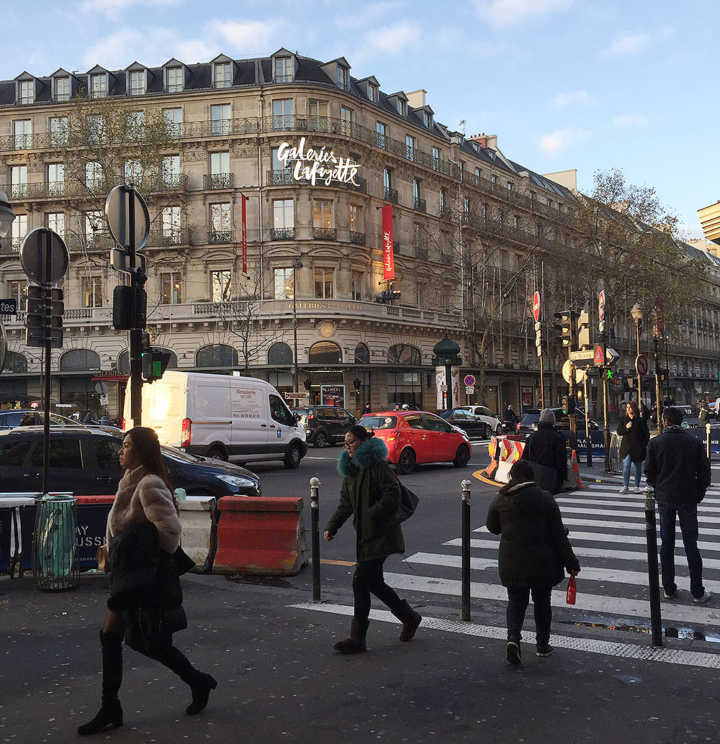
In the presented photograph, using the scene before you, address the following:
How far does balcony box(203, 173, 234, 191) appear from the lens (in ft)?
150

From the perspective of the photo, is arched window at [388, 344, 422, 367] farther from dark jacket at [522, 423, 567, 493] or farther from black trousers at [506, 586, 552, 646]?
black trousers at [506, 586, 552, 646]

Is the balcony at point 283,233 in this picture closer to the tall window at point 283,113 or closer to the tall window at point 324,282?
the tall window at point 324,282

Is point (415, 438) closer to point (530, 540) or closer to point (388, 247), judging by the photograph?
point (530, 540)

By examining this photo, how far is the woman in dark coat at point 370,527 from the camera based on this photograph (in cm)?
574

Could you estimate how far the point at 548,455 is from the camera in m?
11.1

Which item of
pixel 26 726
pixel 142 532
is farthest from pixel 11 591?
pixel 142 532

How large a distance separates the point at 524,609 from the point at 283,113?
43795 mm

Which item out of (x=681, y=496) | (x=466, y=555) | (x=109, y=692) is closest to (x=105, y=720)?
(x=109, y=692)

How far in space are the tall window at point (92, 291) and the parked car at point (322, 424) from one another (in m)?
20.7

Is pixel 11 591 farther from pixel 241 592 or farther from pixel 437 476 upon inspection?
pixel 437 476

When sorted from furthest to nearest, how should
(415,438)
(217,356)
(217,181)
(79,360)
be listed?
1. (217,181)
2. (79,360)
3. (217,356)
4. (415,438)

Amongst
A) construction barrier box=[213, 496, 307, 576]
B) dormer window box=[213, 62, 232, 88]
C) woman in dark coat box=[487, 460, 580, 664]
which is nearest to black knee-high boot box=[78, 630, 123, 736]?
woman in dark coat box=[487, 460, 580, 664]

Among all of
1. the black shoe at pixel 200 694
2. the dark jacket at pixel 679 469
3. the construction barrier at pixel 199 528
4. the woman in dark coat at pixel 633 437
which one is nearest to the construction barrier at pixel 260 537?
the construction barrier at pixel 199 528

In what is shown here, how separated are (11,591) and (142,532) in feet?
13.7
